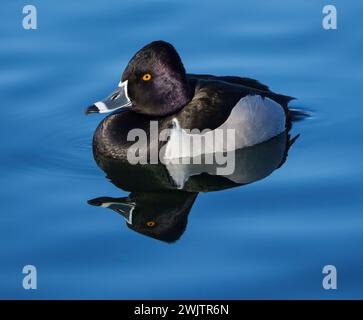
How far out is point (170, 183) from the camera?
30.1ft

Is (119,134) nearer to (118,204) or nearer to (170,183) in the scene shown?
(170,183)

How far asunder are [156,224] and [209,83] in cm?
200

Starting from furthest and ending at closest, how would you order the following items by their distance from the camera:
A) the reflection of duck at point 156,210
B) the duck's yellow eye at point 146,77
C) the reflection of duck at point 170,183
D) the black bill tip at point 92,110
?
the duck's yellow eye at point 146,77 < the black bill tip at point 92,110 < the reflection of duck at point 170,183 < the reflection of duck at point 156,210

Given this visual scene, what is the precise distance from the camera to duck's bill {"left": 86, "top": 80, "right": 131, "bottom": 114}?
9617 millimetres

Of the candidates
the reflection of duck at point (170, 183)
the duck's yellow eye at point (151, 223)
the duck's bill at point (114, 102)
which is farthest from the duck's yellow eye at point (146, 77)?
the duck's yellow eye at point (151, 223)

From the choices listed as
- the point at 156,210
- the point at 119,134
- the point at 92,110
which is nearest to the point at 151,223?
the point at 156,210

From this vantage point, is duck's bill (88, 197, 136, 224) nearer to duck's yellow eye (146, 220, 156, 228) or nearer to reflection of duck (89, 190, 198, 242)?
reflection of duck (89, 190, 198, 242)

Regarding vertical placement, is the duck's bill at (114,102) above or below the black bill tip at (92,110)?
above

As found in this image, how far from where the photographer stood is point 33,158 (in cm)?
959

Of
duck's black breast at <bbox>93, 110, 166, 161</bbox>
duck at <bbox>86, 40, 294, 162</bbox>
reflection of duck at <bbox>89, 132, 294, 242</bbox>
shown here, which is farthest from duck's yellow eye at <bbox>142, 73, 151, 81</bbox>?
reflection of duck at <bbox>89, 132, 294, 242</bbox>

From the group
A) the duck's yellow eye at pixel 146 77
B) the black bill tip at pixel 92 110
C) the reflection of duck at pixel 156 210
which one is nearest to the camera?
the reflection of duck at pixel 156 210

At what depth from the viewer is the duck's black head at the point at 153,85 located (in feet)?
31.6

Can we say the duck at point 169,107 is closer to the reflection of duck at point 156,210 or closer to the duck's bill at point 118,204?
the reflection of duck at point 156,210

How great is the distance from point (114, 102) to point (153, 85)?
407mm
